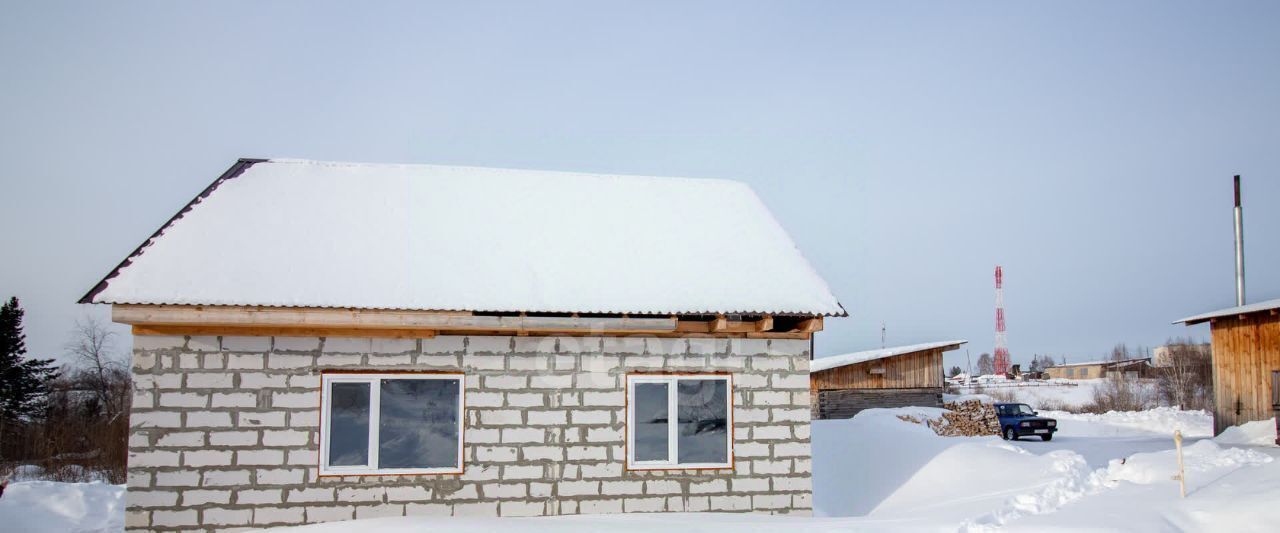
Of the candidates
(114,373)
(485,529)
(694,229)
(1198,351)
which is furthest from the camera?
(1198,351)

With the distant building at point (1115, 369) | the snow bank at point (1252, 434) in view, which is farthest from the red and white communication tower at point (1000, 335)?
the snow bank at point (1252, 434)

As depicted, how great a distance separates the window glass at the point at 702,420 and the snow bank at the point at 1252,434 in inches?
599

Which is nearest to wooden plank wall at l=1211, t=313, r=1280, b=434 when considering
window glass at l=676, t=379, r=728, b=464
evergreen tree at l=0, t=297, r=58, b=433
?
window glass at l=676, t=379, r=728, b=464

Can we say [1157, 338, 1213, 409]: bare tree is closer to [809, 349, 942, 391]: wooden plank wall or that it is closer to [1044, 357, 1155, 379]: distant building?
[1044, 357, 1155, 379]: distant building

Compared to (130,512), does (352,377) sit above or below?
above

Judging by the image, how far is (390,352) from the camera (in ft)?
32.5

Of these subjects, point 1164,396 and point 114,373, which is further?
point 1164,396

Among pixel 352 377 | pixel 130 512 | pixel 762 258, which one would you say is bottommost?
pixel 130 512

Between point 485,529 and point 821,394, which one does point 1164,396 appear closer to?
point 821,394

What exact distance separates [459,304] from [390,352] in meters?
0.99

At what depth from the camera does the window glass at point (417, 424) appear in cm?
985

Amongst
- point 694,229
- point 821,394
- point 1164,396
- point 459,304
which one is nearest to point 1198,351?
point 1164,396

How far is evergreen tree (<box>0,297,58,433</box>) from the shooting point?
36188mm

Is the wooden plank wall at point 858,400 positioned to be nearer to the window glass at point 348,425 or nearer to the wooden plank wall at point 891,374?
the wooden plank wall at point 891,374
